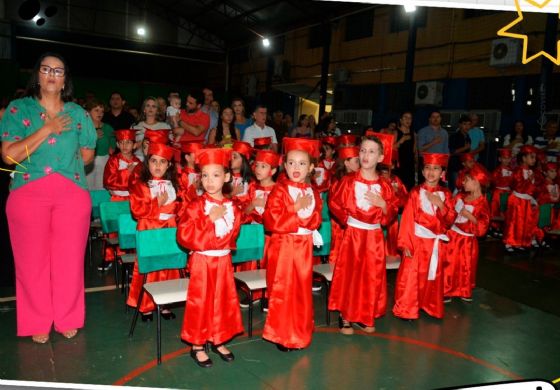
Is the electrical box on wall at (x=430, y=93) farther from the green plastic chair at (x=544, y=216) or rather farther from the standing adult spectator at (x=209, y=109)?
the standing adult spectator at (x=209, y=109)

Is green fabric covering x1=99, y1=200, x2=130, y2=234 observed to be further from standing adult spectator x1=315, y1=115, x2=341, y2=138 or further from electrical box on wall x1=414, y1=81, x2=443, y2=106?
electrical box on wall x1=414, y1=81, x2=443, y2=106

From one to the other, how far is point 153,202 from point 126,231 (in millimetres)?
364

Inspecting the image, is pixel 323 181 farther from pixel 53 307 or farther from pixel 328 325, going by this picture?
pixel 53 307

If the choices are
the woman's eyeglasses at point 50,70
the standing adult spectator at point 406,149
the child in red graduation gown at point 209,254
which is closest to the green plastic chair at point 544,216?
the standing adult spectator at point 406,149

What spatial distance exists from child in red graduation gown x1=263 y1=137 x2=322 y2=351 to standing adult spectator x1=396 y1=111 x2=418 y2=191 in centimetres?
376

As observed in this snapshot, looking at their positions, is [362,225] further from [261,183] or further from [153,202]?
[153,202]

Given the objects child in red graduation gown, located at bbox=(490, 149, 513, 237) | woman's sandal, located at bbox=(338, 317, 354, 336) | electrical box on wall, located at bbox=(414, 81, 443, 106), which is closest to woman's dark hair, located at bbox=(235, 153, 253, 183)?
woman's sandal, located at bbox=(338, 317, 354, 336)

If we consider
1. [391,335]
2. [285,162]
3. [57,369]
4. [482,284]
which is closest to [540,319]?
[482,284]

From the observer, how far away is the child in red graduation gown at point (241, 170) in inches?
182

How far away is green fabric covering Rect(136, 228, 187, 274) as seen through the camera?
359 centimetres

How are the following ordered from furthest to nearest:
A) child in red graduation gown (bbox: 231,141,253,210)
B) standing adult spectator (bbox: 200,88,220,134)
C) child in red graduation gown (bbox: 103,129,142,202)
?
standing adult spectator (bbox: 200,88,220,134)
child in red graduation gown (bbox: 103,129,142,202)
child in red graduation gown (bbox: 231,141,253,210)

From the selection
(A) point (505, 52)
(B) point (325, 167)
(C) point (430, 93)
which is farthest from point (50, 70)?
(C) point (430, 93)

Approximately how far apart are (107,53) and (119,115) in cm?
1604

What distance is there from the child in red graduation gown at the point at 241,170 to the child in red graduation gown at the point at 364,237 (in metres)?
1.07
